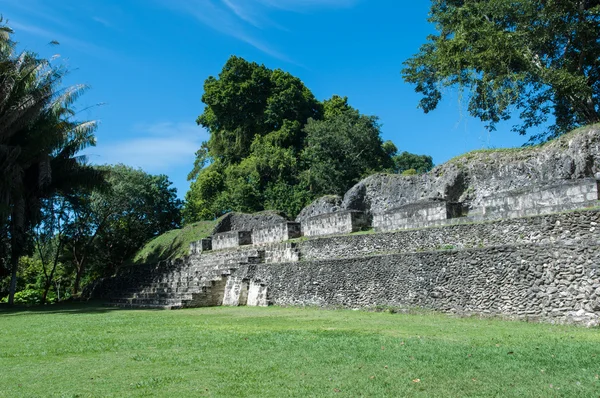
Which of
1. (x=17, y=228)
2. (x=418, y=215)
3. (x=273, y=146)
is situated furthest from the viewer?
(x=273, y=146)

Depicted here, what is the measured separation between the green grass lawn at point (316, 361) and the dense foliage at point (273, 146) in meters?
22.0

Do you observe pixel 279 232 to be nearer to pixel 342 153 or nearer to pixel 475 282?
pixel 475 282

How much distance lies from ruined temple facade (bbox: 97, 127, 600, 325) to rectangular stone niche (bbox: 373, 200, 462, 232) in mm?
31

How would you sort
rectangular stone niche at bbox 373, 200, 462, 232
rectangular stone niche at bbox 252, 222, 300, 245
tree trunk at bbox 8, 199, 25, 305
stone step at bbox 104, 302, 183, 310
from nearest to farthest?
1. rectangular stone niche at bbox 373, 200, 462, 232
2. stone step at bbox 104, 302, 183, 310
3. rectangular stone niche at bbox 252, 222, 300, 245
4. tree trunk at bbox 8, 199, 25, 305

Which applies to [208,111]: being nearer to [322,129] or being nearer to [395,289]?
[322,129]

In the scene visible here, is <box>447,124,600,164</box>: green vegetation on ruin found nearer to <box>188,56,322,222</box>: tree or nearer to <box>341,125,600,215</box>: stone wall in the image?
<box>341,125,600,215</box>: stone wall

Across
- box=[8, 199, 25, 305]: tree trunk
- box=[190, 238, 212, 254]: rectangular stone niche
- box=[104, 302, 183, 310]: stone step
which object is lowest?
box=[104, 302, 183, 310]: stone step

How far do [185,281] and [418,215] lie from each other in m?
9.57

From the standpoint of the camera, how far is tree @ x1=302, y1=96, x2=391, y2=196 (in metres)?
31.3

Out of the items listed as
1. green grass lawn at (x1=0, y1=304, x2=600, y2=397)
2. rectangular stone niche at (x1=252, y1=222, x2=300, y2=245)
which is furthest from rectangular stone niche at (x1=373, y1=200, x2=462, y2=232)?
green grass lawn at (x1=0, y1=304, x2=600, y2=397)

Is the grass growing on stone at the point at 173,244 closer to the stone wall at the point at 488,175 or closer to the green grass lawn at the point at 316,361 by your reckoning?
the stone wall at the point at 488,175

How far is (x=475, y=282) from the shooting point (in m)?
10.4

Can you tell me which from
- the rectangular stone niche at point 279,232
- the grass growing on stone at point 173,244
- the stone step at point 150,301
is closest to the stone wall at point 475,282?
the rectangular stone niche at point 279,232

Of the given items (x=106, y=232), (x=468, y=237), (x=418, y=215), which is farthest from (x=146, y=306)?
(x=106, y=232)
